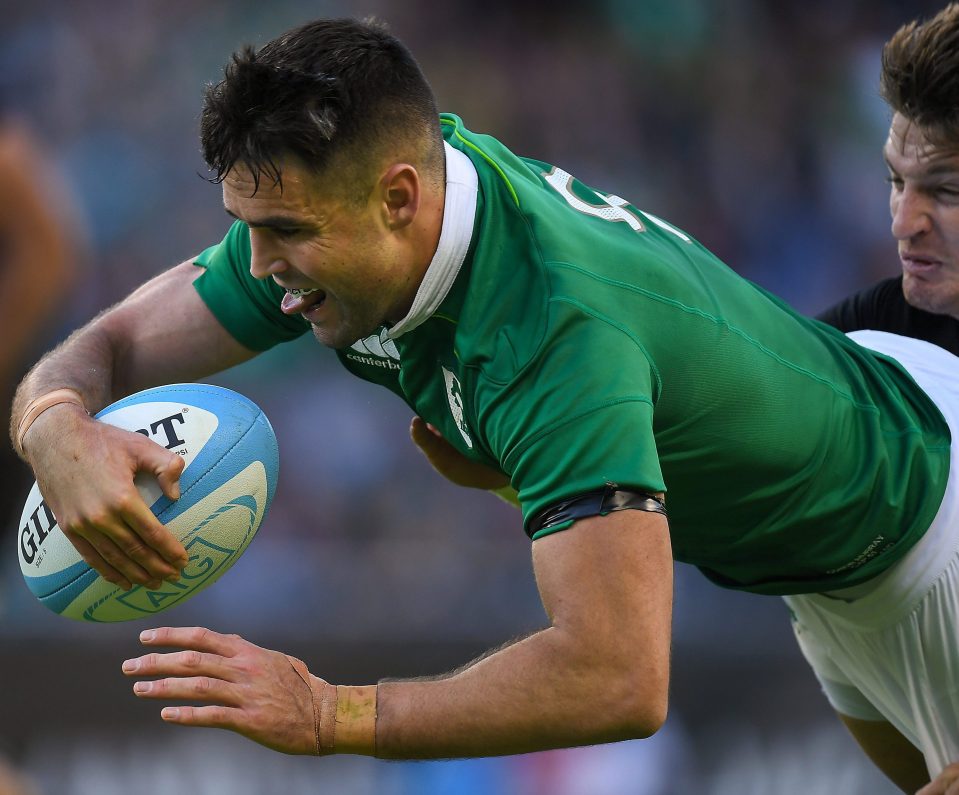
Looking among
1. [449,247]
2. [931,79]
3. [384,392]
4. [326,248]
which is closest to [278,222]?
[326,248]

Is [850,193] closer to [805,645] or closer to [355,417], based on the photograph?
[355,417]

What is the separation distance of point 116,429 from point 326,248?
636 millimetres

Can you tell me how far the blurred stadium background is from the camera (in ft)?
20.9

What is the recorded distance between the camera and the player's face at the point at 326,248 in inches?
110

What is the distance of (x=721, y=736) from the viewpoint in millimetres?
6402

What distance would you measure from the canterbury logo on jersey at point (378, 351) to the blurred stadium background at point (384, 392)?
3.36m

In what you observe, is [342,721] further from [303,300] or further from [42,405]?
[42,405]

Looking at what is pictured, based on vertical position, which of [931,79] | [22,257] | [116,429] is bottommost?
[116,429]

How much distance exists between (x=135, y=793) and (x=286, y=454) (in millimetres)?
2490

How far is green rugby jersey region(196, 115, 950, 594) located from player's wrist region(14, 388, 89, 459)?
0.52 m

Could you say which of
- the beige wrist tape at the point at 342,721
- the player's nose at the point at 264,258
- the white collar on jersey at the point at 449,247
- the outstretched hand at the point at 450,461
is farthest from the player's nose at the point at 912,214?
the beige wrist tape at the point at 342,721

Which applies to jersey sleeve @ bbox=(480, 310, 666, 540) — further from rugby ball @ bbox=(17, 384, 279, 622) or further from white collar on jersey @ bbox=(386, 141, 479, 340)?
rugby ball @ bbox=(17, 384, 279, 622)

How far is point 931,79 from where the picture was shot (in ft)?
11.7

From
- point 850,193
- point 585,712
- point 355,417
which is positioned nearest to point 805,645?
point 585,712
